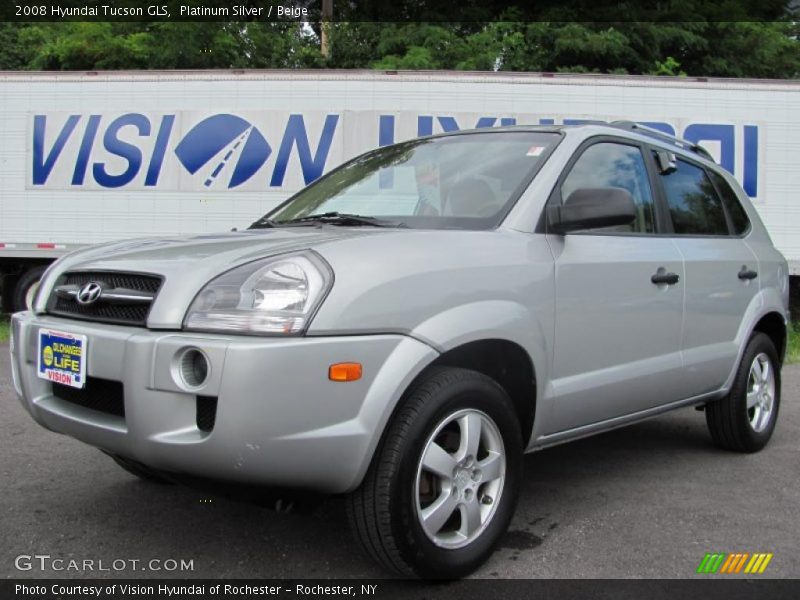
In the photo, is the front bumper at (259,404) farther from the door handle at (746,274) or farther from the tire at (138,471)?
the door handle at (746,274)

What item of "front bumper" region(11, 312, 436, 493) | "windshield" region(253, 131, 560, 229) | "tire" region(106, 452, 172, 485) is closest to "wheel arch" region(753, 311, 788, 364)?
"windshield" region(253, 131, 560, 229)

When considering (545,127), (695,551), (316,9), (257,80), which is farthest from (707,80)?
(316,9)

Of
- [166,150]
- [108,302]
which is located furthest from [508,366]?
[166,150]

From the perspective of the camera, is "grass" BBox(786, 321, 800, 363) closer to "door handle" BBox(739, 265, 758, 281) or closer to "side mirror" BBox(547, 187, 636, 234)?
"door handle" BBox(739, 265, 758, 281)

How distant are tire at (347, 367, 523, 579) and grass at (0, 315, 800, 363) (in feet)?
20.2

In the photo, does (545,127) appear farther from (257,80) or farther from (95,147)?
(95,147)

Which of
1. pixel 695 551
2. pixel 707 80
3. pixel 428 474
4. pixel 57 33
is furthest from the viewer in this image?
pixel 57 33

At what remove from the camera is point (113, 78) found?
1003cm

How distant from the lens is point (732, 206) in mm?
4410

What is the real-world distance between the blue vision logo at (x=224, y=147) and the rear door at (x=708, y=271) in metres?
6.60

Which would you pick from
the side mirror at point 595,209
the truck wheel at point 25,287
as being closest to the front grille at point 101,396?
the side mirror at point 595,209

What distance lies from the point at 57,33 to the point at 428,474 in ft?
71.2

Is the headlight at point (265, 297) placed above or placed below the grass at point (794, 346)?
above

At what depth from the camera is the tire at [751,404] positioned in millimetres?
4156
